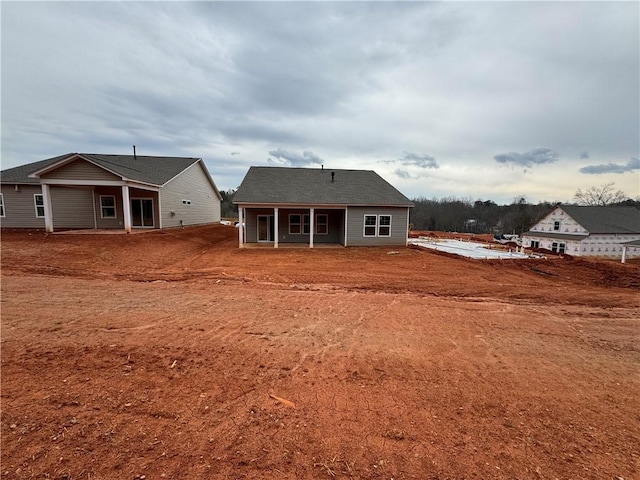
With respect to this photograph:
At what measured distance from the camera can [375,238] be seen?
708 inches

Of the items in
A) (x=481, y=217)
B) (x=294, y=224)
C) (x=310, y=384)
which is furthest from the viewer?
(x=481, y=217)

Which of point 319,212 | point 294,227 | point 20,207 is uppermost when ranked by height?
point 20,207

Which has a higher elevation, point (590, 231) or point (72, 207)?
point (72, 207)

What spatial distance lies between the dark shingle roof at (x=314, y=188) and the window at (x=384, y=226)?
97cm

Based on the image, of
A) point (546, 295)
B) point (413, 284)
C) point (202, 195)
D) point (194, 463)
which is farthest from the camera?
point (202, 195)

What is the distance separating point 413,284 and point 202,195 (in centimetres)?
2120

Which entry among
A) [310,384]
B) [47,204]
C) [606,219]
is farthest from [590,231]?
[47,204]

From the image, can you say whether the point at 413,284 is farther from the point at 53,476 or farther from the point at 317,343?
the point at 53,476

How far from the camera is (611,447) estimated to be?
277cm

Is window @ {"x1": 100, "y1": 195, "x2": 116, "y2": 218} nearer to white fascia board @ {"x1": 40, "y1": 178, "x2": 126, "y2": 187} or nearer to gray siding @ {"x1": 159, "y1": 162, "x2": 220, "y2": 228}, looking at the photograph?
gray siding @ {"x1": 159, "y1": 162, "x2": 220, "y2": 228}

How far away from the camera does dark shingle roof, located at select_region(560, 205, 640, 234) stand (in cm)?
2755

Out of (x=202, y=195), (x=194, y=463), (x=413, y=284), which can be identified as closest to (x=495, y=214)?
(x=202, y=195)

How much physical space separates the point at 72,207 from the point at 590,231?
4031cm

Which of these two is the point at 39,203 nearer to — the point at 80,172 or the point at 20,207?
the point at 20,207
